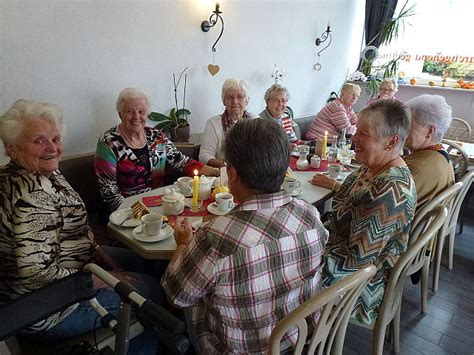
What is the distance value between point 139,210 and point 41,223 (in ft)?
1.43

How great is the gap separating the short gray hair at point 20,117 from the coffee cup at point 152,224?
0.54 m

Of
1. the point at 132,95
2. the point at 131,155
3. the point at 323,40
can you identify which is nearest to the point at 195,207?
the point at 131,155

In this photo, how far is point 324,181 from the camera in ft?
6.52

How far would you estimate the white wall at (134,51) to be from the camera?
209 centimetres

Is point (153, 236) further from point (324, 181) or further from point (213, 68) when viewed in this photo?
point (213, 68)

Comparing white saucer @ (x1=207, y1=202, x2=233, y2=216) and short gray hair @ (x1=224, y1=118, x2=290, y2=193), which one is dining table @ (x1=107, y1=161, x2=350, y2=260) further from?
short gray hair @ (x1=224, y1=118, x2=290, y2=193)

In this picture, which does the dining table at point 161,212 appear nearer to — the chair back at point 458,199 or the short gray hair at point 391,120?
the short gray hair at point 391,120

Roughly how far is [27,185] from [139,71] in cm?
173

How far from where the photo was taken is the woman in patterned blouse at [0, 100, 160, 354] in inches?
44.9

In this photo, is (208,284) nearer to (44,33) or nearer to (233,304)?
(233,304)

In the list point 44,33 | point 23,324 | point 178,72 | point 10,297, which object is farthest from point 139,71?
point 23,324

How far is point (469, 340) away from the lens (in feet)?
6.24

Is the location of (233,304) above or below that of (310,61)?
below

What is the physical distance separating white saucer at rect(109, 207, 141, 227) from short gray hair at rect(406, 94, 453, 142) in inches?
56.5
